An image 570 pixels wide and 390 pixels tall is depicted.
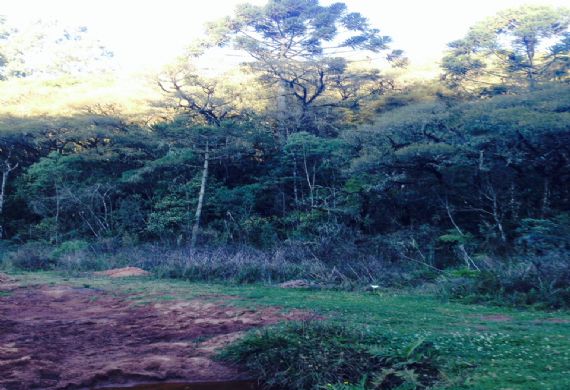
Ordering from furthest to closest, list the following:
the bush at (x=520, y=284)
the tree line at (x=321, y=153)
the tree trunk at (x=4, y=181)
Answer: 1. the tree trunk at (x=4, y=181)
2. the tree line at (x=321, y=153)
3. the bush at (x=520, y=284)

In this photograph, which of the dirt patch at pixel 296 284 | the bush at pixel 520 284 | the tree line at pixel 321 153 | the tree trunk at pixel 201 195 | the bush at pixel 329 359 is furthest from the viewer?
the tree trunk at pixel 201 195

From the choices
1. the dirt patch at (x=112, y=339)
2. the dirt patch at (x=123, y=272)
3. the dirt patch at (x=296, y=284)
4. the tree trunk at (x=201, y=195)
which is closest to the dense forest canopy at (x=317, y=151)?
the tree trunk at (x=201, y=195)

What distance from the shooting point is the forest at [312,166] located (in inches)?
618

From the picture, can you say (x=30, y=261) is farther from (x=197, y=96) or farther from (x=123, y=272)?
(x=197, y=96)

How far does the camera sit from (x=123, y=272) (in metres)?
16.6

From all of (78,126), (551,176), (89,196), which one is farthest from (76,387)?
(78,126)

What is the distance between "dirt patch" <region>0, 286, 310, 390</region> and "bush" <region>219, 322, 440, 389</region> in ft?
1.19

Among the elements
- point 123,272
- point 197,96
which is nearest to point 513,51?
point 197,96

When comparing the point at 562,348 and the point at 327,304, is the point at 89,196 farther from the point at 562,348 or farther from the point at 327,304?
the point at 562,348

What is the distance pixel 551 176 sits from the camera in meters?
19.3

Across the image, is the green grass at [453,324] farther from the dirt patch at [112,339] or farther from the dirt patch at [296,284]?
the dirt patch at [112,339]

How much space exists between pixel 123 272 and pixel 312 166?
432 inches

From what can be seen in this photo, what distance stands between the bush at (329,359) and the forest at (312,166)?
16.4 feet

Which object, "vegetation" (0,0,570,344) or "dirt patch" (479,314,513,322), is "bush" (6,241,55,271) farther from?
"dirt patch" (479,314,513,322)
